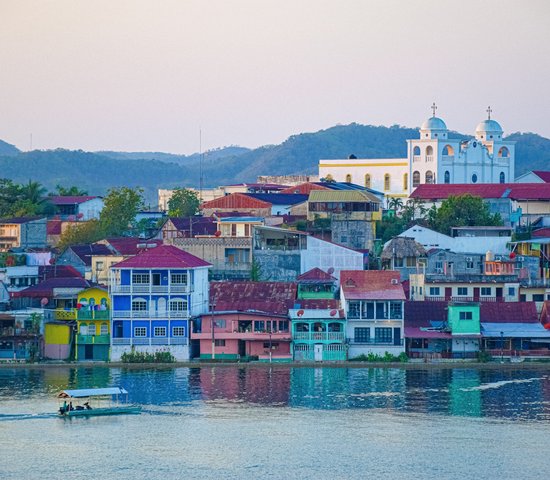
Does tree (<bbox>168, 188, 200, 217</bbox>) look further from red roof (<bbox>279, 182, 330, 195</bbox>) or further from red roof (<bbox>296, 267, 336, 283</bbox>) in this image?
red roof (<bbox>296, 267, 336, 283</bbox>)

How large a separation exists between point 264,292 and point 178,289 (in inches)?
172

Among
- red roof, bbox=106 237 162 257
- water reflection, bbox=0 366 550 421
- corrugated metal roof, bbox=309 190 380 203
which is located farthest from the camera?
corrugated metal roof, bbox=309 190 380 203

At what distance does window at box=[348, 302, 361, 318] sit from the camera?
2174 inches

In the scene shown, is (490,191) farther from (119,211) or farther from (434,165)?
(119,211)

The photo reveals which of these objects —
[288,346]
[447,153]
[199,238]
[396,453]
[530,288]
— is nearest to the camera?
[396,453]

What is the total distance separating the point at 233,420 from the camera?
146ft

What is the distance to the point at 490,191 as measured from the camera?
81.0 m

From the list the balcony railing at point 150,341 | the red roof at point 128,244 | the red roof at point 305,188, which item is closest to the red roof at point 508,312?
the balcony railing at point 150,341

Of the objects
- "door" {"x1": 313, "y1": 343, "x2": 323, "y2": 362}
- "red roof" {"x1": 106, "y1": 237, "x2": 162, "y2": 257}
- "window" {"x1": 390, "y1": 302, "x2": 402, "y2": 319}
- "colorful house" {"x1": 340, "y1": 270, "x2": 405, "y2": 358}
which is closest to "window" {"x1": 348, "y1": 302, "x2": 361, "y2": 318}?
"colorful house" {"x1": 340, "y1": 270, "x2": 405, "y2": 358}

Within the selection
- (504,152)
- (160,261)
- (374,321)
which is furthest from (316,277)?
(504,152)

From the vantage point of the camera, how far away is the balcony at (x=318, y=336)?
2162 inches

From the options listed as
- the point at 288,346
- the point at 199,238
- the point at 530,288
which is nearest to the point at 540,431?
the point at 288,346

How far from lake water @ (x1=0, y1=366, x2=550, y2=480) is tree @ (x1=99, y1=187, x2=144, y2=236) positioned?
2691 cm

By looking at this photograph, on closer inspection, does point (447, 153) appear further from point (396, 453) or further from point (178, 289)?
point (396, 453)
